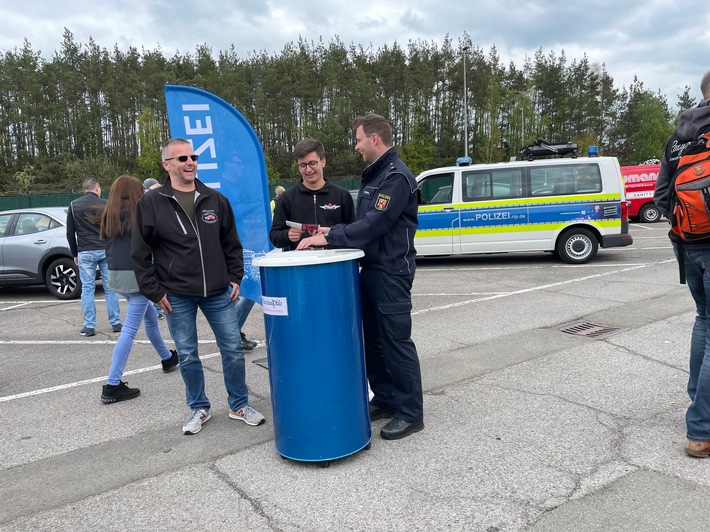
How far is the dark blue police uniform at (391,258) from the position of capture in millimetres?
3285

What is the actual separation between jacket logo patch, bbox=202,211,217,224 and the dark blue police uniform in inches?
33.1

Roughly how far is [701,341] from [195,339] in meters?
3.17

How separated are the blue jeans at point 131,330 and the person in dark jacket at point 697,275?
3892 mm

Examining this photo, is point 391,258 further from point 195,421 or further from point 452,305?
point 452,305

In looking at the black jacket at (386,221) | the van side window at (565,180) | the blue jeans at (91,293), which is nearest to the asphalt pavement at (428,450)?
the blue jeans at (91,293)

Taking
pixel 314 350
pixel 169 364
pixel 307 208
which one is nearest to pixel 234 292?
pixel 307 208

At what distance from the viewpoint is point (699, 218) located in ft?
9.31

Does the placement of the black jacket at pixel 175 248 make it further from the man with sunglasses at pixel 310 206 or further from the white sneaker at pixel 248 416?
the white sneaker at pixel 248 416

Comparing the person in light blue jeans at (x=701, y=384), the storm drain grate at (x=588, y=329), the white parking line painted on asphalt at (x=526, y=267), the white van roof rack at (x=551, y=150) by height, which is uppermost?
the white van roof rack at (x=551, y=150)

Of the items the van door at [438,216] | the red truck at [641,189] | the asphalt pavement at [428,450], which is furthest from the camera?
the red truck at [641,189]

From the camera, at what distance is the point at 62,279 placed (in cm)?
938

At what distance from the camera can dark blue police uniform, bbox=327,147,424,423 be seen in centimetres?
329

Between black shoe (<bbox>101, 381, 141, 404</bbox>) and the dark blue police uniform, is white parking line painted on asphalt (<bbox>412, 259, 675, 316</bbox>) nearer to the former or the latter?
the dark blue police uniform

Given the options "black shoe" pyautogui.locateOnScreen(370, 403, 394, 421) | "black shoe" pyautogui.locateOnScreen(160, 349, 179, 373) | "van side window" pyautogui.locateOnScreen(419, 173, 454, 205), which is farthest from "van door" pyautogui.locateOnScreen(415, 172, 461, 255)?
"black shoe" pyautogui.locateOnScreen(370, 403, 394, 421)
